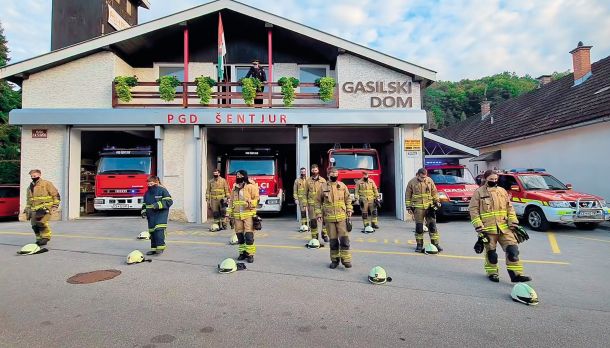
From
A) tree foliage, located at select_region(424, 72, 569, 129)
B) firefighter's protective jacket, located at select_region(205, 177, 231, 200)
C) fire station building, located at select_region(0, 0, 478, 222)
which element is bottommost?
firefighter's protective jacket, located at select_region(205, 177, 231, 200)

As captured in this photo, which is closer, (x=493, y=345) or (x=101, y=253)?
(x=493, y=345)

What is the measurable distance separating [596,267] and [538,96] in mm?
19890

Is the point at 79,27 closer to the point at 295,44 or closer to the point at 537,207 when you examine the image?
the point at 295,44

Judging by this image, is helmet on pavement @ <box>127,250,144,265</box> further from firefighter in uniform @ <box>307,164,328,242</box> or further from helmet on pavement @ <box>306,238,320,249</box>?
firefighter in uniform @ <box>307,164,328,242</box>

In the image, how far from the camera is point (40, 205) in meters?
7.87

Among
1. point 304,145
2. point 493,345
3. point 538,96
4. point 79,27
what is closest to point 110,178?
point 304,145

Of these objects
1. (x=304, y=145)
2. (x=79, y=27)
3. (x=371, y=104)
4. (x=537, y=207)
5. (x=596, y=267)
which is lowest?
(x=596, y=267)

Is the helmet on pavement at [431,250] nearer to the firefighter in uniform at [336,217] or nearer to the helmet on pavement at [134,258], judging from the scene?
the firefighter in uniform at [336,217]

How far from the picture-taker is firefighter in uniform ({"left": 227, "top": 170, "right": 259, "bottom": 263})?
683 cm

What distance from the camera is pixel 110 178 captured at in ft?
42.4

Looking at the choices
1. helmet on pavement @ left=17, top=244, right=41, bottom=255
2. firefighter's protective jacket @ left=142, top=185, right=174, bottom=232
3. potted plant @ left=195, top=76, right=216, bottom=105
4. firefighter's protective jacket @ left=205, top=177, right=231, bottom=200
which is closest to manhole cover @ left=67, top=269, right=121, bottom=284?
firefighter's protective jacket @ left=142, top=185, right=174, bottom=232

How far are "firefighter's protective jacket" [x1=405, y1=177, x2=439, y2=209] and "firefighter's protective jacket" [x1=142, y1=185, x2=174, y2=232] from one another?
5162 millimetres

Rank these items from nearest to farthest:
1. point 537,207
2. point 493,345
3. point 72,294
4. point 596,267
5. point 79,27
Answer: point 493,345 → point 72,294 → point 596,267 → point 537,207 → point 79,27

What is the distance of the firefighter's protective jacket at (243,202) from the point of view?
6824mm
